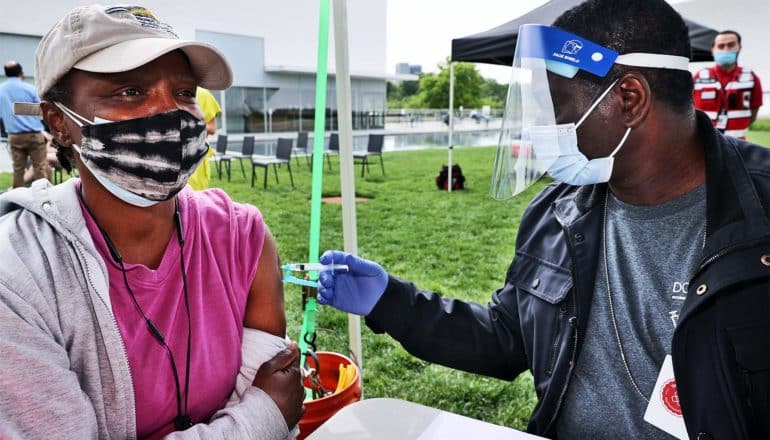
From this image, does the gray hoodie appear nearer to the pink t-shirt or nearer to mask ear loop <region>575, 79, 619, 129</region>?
the pink t-shirt

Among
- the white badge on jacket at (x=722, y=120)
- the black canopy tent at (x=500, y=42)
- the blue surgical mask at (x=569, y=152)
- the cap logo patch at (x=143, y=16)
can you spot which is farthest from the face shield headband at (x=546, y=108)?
the white badge on jacket at (x=722, y=120)

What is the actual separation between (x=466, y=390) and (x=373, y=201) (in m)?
5.62

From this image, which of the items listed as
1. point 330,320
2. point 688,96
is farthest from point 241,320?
point 330,320

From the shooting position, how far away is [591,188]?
1556 millimetres

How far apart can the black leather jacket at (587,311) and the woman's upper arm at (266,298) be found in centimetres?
36

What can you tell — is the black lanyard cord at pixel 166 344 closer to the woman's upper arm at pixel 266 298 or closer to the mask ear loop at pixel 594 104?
the woman's upper arm at pixel 266 298

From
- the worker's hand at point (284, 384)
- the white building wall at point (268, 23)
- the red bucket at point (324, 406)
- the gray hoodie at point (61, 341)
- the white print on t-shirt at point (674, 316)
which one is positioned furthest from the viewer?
the white building wall at point (268, 23)

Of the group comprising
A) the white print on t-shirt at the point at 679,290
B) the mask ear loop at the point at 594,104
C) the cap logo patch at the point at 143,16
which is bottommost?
the white print on t-shirt at the point at 679,290

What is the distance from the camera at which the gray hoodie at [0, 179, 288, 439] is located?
865 mm

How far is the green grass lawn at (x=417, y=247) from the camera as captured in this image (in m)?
2.85

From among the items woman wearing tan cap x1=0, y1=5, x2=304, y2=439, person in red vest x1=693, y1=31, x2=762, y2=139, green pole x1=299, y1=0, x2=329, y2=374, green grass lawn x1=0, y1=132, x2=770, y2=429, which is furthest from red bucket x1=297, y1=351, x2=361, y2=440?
person in red vest x1=693, y1=31, x2=762, y2=139

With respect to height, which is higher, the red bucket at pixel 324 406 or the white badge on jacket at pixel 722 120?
the white badge on jacket at pixel 722 120

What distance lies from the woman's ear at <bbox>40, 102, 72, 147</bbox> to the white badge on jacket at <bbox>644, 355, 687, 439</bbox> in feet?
4.90

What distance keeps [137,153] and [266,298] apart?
1.52 ft
